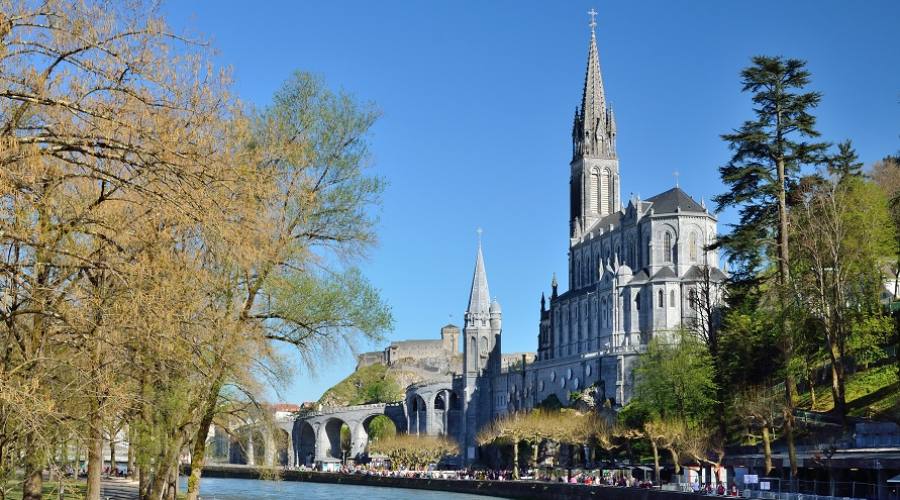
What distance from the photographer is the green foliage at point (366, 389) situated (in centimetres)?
16488

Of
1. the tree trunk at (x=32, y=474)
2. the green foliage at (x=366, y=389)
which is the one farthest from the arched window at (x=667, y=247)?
the tree trunk at (x=32, y=474)

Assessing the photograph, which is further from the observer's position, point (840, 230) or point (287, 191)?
point (840, 230)

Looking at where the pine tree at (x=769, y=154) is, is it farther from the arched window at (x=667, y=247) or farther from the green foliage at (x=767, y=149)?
the arched window at (x=667, y=247)

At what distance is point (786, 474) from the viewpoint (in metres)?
42.5

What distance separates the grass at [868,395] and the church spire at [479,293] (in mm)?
73842

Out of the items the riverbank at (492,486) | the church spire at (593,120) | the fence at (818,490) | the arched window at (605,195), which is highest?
the church spire at (593,120)

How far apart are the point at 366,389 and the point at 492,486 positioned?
329ft

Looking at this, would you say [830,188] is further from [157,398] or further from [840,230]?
[157,398]

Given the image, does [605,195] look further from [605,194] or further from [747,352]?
[747,352]

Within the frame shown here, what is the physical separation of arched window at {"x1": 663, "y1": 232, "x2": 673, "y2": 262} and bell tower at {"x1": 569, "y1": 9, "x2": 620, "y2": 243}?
20844 mm

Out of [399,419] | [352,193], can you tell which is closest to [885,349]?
[352,193]

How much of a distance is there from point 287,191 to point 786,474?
96.8ft

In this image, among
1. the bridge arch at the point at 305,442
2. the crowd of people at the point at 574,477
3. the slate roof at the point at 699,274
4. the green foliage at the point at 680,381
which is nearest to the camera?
the crowd of people at the point at 574,477

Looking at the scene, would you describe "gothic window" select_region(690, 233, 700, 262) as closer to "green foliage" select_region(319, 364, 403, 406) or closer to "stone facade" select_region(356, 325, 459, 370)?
"green foliage" select_region(319, 364, 403, 406)
